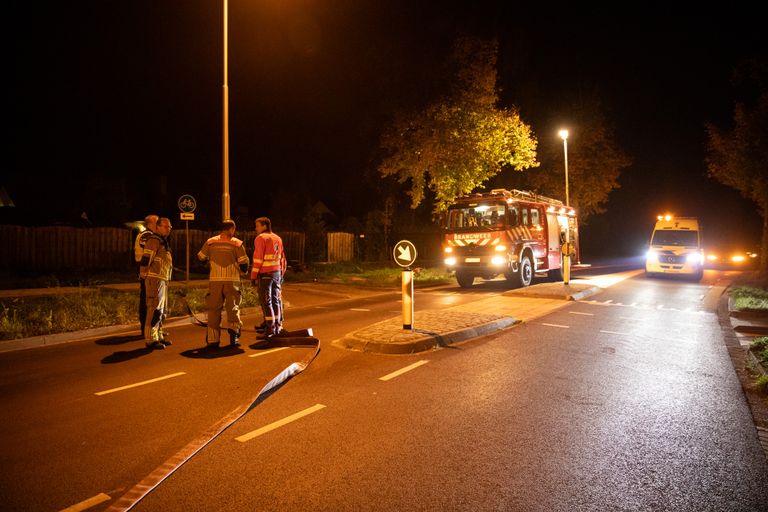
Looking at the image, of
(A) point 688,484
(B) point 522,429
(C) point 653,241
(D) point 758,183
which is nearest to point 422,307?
(B) point 522,429

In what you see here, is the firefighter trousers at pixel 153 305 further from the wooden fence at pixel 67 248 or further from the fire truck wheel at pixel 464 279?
the wooden fence at pixel 67 248

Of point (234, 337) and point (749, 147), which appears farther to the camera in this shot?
point (749, 147)

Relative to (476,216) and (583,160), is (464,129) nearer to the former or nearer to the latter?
(476,216)

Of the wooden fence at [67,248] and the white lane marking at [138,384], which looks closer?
the white lane marking at [138,384]

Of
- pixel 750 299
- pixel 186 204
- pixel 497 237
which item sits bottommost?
pixel 750 299

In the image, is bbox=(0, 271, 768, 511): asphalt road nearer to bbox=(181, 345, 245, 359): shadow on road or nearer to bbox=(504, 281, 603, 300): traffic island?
bbox=(181, 345, 245, 359): shadow on road

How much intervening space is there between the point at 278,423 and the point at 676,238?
22547 mm

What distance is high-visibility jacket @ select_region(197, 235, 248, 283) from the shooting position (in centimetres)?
773

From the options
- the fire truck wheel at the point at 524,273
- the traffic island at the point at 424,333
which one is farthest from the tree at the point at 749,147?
the traffic island at the point at 424,333

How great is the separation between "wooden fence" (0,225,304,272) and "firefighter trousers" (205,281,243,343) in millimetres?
15004

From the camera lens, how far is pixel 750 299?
13.0 m

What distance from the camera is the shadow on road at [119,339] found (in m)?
8.63

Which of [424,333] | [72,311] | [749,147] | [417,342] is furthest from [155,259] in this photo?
[749,147]

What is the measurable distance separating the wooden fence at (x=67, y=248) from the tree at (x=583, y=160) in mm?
23995
